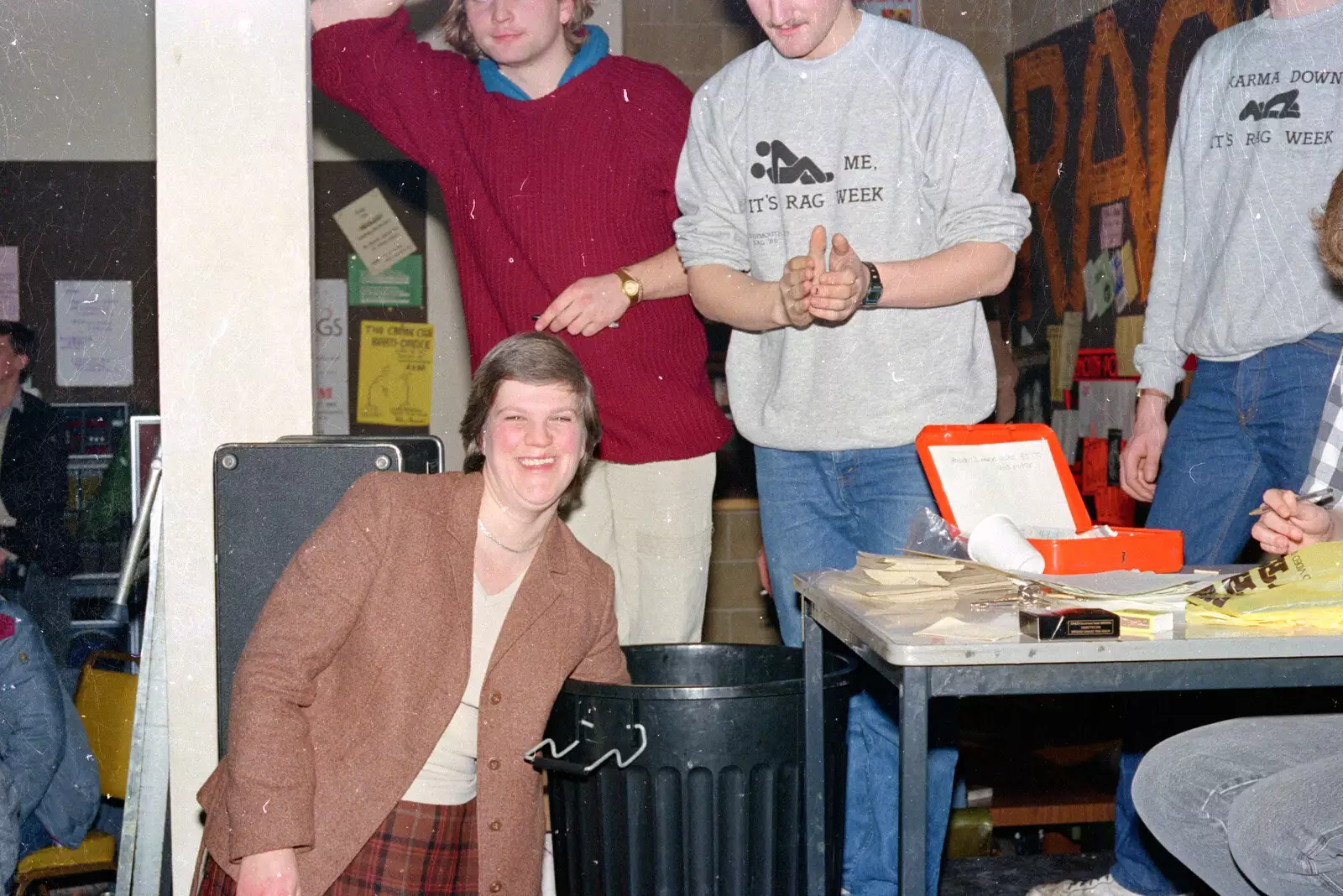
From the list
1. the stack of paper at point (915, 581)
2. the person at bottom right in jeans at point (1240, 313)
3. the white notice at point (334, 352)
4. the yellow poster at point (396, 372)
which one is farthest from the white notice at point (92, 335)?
the person at bottom right in jeans at point (1240, 313)

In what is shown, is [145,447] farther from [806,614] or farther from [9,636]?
[806,614]

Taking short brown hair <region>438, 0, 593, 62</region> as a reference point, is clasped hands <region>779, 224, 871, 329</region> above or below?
below

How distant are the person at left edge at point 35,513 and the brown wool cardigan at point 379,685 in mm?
990

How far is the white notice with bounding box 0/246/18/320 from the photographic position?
2.54 metres

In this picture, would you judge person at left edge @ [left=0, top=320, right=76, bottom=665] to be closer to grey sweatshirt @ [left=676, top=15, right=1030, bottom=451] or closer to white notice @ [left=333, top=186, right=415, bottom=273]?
white notice @ [left=333, top=186, right=415, bottom=273]

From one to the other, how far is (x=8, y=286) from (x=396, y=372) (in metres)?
0.78

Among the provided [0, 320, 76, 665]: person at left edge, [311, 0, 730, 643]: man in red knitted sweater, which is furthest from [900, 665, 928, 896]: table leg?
[0, 320, 76, 665]: person at left edge

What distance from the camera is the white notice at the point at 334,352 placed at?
283 centimetres

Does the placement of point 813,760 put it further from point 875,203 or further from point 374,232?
point 374,232

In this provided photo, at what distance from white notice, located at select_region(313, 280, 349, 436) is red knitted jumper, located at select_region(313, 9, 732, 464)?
29.9 inches

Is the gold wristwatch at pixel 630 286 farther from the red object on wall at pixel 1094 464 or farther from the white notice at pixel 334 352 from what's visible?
the red object on wall at pixel 1094 464

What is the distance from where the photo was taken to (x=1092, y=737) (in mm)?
2930

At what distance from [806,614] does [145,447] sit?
4.32 feet

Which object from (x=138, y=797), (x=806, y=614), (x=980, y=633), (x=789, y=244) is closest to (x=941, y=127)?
(x=789, y=244)
